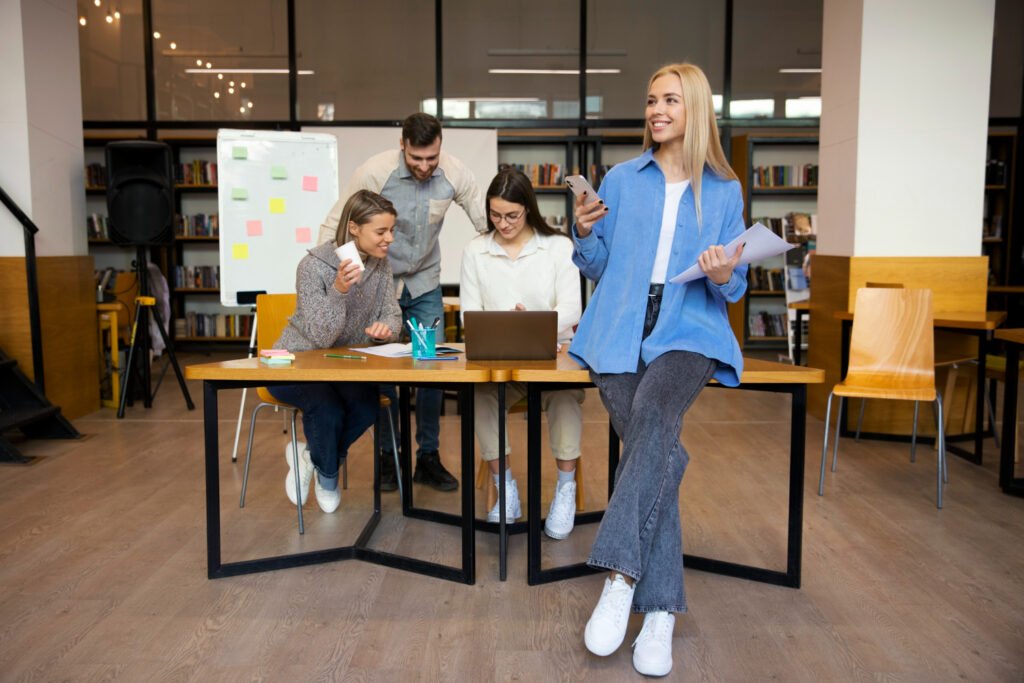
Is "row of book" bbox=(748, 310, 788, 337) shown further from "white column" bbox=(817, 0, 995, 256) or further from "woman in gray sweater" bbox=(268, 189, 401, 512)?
"woman in gray sweater" bbox=(268, 189, 401, 512)

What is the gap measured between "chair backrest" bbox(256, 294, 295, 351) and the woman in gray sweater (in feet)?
1.53

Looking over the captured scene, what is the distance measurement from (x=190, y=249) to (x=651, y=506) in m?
7.66

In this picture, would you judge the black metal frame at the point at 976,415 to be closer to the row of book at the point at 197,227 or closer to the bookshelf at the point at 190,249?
the bookshelf at the point at 190,249

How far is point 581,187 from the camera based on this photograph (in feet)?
7.30

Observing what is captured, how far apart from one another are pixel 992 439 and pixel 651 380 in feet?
10.7

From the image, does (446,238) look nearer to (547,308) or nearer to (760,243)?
(547,308)

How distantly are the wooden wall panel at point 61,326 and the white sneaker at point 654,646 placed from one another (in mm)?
3977

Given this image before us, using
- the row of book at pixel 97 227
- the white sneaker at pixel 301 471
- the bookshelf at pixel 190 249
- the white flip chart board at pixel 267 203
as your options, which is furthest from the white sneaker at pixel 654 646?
the row of book at pixel 97 227

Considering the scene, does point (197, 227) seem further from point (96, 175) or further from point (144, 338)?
point (144, 338)

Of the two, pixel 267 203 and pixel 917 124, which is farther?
pixel 267 203

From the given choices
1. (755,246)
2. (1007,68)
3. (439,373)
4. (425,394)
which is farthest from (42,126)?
(1007,68)

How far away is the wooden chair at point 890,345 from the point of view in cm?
377

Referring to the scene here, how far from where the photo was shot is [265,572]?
2.83 metres

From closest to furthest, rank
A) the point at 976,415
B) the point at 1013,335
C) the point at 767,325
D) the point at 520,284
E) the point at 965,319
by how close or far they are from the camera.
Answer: the point at 520,284 → the point at 1013,335 → the point at 965,319 → the point at 976,415 → the point at 767,325
